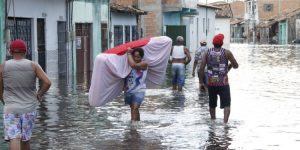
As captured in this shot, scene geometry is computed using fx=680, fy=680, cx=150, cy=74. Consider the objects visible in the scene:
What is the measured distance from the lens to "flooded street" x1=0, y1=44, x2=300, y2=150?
973 cm

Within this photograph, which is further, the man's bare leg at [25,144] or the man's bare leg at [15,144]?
the man's bare leg at [25,144]


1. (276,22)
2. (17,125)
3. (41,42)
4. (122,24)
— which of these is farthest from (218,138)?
(276,22)

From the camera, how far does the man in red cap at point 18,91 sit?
7727 mm

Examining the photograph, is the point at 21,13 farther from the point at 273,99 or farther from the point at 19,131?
the point at 19,131

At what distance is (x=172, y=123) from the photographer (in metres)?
11.8

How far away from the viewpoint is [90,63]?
1136 inches

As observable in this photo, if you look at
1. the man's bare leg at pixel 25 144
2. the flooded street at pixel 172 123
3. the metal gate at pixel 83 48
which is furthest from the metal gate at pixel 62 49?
the man's bare leg at pixel 25 144

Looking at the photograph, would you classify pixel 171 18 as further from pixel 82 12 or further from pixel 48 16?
pixel 48 16

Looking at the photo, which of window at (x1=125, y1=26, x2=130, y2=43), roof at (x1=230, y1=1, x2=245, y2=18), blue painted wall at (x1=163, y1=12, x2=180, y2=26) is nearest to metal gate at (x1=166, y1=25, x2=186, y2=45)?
blue painted wall at (x1=163, y1=12, x2=180, y2=26)

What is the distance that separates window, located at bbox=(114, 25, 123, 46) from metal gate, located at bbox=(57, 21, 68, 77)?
737 cm

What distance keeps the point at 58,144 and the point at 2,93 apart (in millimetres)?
1998

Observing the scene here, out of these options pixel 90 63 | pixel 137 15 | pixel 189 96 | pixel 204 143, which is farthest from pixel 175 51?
pixel 137 15

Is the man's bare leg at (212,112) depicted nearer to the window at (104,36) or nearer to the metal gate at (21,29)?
the metal gate at (21,29)

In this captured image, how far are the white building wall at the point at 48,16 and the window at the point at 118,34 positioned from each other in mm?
7570
